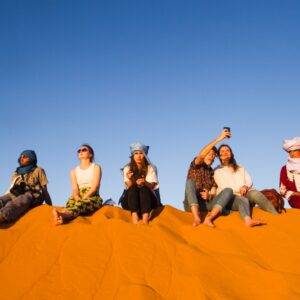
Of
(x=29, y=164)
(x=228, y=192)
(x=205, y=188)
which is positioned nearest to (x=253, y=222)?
(x=228, y=192)

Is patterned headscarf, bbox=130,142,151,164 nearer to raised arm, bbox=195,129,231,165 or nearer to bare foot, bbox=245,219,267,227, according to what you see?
raised arm, bbox=195,129,231,165

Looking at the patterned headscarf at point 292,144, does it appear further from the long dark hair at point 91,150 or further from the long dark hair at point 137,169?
the long dark hair at point 91,150

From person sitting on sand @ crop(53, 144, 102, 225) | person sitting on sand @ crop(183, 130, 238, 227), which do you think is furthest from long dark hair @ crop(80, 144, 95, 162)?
person sitting on sand @ crop(183, 130, 238, 227)

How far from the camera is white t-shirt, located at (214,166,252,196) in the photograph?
8312 millimetres

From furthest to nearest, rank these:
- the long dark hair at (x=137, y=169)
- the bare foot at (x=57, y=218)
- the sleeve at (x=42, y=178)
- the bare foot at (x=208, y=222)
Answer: the sleeve at (x=42, y=178)
the long dark hair at (x=137, y=169)
the bare foot at (x=208, y=222)
the bare foot at (x=57, y=218)

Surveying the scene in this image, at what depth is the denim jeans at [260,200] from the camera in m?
8.14

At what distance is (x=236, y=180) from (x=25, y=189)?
165 inches

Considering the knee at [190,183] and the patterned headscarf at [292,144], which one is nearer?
the knee at [190,183]

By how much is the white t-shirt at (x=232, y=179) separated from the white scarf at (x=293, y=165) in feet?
3.16

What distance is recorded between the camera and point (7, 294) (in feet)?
18.8

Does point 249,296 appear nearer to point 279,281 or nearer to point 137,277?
point 279,281

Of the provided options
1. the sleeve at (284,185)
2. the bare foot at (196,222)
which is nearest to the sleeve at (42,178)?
the bare foot at (196,222)

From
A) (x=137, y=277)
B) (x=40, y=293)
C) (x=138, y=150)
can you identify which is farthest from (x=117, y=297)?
(x=138, y=150)

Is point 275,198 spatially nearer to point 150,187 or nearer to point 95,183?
point 150,187
